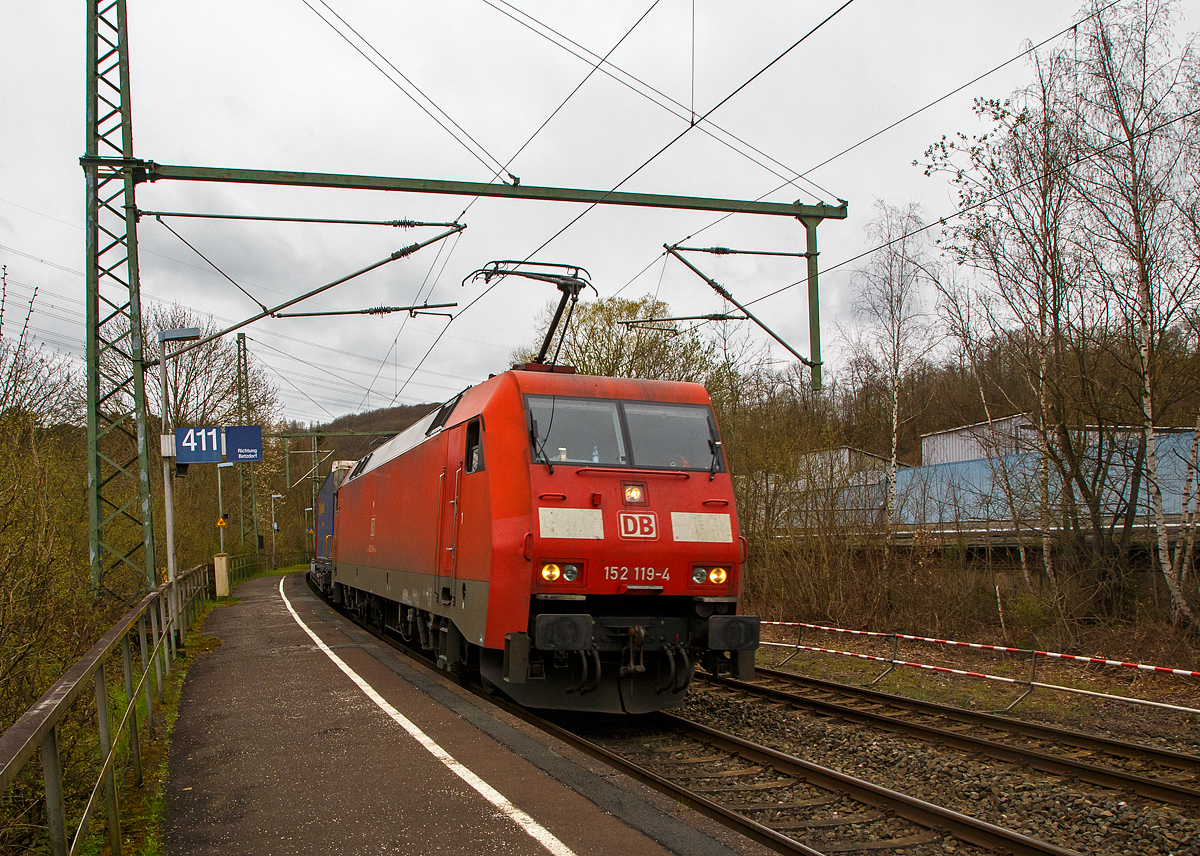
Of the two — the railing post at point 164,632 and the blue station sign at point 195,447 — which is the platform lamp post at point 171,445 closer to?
the blue station sign at point 195,447

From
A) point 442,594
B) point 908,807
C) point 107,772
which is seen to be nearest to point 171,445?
point 442,594

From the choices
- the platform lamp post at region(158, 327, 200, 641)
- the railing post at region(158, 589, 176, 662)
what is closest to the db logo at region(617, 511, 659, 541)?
the railing post at region(158, 589, 176, 662)

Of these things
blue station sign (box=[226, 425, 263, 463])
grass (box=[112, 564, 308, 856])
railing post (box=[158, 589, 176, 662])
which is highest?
blue station sign (box=[226, 425, 263, 463])

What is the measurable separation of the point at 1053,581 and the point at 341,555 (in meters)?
14.5

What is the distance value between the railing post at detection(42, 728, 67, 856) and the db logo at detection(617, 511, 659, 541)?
4.93 meters

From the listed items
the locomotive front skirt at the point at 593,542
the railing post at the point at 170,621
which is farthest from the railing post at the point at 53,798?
the railing post at the point at 170,621

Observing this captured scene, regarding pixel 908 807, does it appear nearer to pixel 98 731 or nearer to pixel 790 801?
pixel 790 801

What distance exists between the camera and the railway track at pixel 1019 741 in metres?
6.32

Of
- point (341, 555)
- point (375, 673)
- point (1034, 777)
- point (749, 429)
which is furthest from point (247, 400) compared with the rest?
point (1034, 777)

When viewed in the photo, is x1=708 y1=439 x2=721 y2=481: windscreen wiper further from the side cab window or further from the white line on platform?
the white line on platform

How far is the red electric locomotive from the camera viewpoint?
7.45 m

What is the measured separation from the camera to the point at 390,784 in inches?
227

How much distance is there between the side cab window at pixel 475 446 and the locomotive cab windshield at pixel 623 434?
0.61 metres

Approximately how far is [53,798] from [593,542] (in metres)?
4.80
